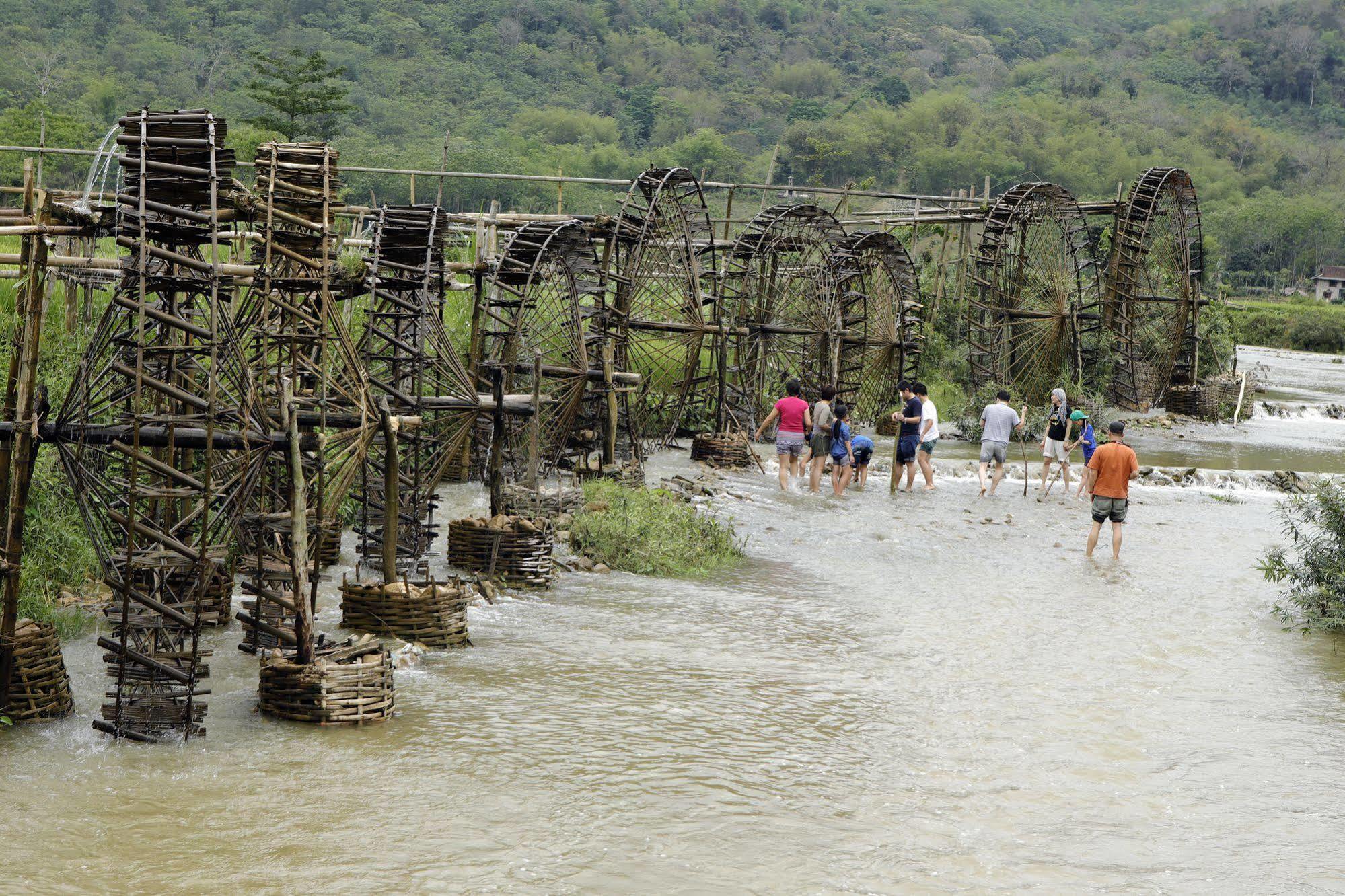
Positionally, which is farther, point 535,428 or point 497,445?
point 535,428

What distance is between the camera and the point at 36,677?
8.24m

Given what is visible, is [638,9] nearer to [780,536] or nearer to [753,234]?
[753,234]

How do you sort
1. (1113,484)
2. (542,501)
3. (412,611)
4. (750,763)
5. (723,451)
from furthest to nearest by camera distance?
(723,451) → (1113,484) → (542,501) → (412,611) → (750,763)

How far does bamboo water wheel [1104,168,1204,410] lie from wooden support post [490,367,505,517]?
20457 mm

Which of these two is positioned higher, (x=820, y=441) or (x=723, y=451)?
(x=820, y=441)

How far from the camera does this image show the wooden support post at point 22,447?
804 centimetres

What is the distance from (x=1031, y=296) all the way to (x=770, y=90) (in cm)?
7693

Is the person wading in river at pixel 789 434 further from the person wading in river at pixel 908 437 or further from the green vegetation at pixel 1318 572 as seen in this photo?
the green vegetation at pixel 1318 572

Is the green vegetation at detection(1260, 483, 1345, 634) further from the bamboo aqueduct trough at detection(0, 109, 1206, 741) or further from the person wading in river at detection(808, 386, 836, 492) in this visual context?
the bamboo aqueduct trough at detection(0, 109, 1206, 741)

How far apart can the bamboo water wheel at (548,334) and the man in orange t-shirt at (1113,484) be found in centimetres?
601

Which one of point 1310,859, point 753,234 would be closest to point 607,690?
point 1310,859

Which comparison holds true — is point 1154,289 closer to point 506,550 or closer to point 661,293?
point 661,293

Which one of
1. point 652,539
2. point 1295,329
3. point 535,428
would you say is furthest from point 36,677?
point 1295,329

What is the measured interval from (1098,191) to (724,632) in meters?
92.4
